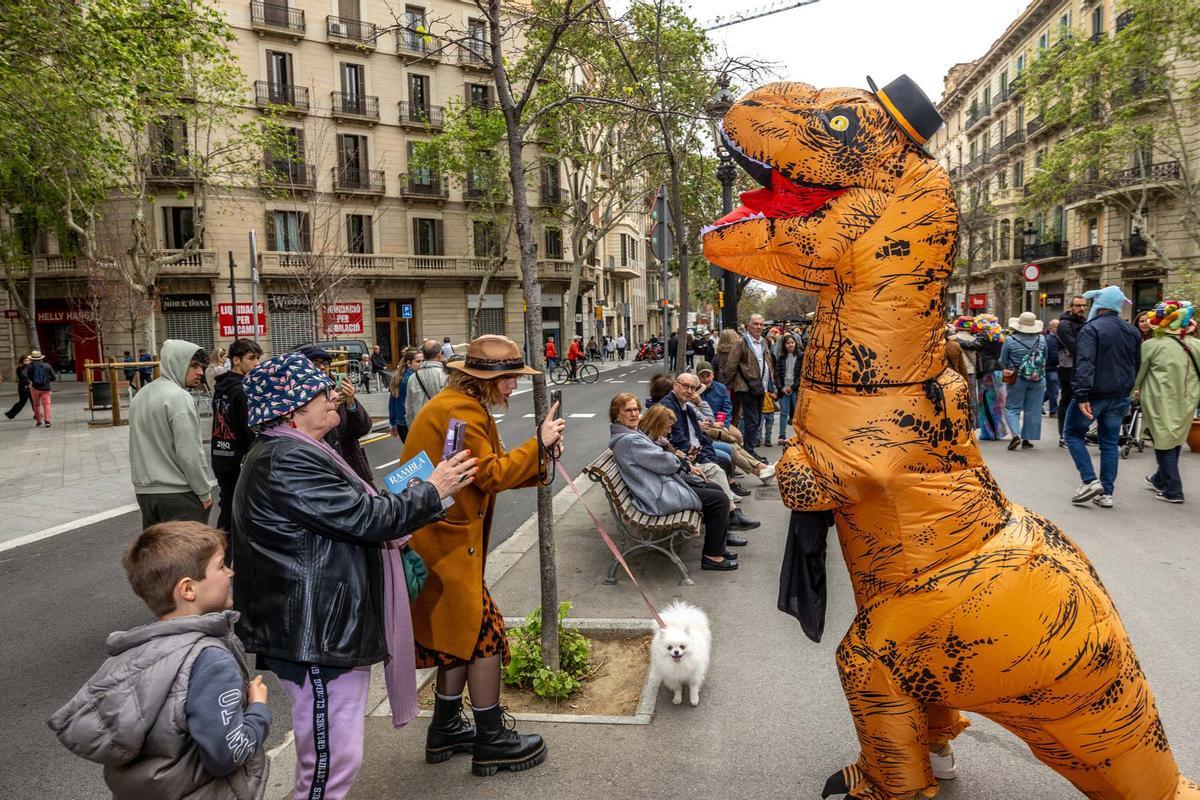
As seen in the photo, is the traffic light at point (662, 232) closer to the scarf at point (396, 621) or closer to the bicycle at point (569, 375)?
the scarf at point (396, 621)

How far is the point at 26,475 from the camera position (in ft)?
36.5

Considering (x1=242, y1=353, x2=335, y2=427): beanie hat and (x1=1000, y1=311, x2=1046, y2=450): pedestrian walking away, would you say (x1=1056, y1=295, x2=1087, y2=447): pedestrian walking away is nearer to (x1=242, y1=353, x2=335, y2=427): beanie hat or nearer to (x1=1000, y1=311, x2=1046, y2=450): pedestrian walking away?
(x1=1000, y1=311, x2=1046, y2=450): pedestrian walking away

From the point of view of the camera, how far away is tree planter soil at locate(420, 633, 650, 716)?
12.6ft

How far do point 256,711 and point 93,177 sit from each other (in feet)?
51.8

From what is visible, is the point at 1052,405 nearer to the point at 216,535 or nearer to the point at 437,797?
the point at 437,797

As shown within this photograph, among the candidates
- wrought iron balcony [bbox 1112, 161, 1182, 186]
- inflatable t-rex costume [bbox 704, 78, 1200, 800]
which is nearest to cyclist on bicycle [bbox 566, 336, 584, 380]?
wrought iron balcony [bbox 1112, 161, 1182, 186]

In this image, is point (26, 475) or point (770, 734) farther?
point (26, 475)

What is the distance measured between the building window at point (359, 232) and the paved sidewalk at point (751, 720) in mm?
32103

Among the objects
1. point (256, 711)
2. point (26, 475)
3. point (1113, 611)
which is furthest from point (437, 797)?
point (26, 475)

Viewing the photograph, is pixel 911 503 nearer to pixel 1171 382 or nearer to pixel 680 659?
pixel 680 659

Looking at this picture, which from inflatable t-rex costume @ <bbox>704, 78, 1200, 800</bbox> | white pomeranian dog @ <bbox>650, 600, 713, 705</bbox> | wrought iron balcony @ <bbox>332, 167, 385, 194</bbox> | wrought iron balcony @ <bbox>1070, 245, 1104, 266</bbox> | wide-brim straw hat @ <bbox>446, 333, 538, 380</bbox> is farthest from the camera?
wrought iron balcony @ <bbox>332, 167, 385, 194</bbox>

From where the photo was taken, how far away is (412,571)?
2.88 metres

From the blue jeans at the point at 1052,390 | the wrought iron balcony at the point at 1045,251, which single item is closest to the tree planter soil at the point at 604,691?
the blue jeans at the point at 1052,390

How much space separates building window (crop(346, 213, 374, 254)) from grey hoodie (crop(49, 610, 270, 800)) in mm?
35226
